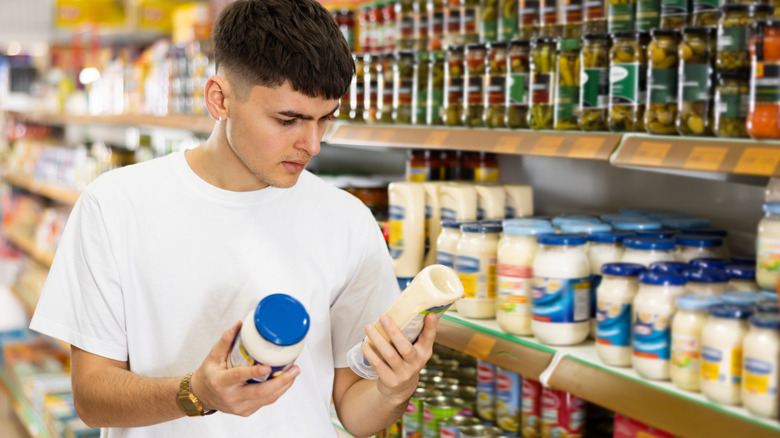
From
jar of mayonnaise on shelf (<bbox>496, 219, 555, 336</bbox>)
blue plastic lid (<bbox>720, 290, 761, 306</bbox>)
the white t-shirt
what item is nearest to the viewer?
blue plastic lid (<bbox>720, 290, 761, 306</bbox>)

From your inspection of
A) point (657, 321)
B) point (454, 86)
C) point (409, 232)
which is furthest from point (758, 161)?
point (409, 232)

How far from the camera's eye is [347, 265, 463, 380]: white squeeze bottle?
140 cm

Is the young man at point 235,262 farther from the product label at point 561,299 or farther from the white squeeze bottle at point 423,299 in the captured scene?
the product label at point 561,299

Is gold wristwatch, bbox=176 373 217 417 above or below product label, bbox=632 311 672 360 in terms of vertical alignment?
below

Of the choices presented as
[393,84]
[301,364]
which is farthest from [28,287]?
[301,364]

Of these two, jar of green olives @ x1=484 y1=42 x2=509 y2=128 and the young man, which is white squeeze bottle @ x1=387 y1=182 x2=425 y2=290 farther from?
the young man

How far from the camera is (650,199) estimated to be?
2217mm

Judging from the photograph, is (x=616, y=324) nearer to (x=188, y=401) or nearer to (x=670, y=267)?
(x=670, y=267)

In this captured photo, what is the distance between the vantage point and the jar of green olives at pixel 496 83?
203cm

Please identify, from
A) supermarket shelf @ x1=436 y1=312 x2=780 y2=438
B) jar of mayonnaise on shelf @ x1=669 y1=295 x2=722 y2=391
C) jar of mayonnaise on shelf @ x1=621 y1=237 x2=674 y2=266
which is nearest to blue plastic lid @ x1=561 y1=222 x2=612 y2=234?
jar of mayonnaise on shelf @ x1=621 y1=237 x2=674 y2=266

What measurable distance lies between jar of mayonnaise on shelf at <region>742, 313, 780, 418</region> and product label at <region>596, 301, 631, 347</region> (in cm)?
32

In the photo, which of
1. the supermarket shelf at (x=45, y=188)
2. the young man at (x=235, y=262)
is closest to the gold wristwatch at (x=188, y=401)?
the young man at (x=235, y=262)

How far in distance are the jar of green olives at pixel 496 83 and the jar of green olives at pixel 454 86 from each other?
0.15 meters

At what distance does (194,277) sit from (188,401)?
0.97 ft
